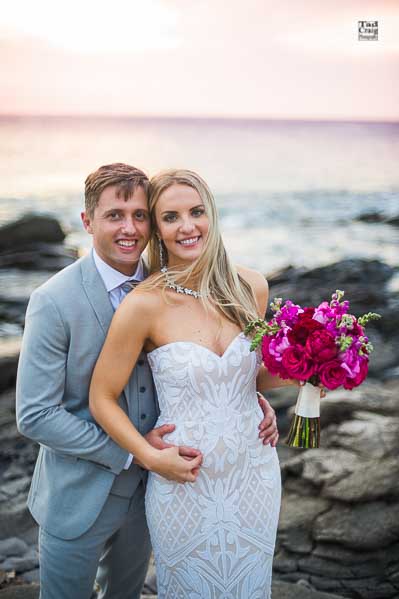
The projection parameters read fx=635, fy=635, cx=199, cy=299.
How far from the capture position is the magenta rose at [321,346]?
1.72m

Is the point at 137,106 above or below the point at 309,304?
above

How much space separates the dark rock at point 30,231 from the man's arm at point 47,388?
1372mm

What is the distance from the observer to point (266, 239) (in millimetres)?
3475

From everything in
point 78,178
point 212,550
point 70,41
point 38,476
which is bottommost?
point 212,550

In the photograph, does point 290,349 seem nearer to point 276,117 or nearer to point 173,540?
point 173,540

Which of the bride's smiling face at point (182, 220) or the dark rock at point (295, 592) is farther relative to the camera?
the dark rock at point (295, 592)

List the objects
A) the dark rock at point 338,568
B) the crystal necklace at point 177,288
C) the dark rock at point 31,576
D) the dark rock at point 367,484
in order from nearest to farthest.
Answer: the crystal necklace at point 177,288 → the dark rock at point 31,576 → the dark rock at point 338,568 → the dark rock at point 367,484

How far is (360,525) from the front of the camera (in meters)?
3.29

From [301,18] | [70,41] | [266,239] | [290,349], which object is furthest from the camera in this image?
[266,239]

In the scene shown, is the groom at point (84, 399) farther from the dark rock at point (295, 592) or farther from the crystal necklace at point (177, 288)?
the dark rock at point (295, 592)

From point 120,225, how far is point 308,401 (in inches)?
30.0

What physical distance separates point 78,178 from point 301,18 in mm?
1402

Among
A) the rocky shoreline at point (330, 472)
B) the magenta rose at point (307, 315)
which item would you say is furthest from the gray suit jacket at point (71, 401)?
the rocky shoreline at point (330, 472)

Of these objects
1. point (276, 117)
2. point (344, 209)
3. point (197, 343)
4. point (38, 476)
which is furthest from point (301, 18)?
point (38, 476)
